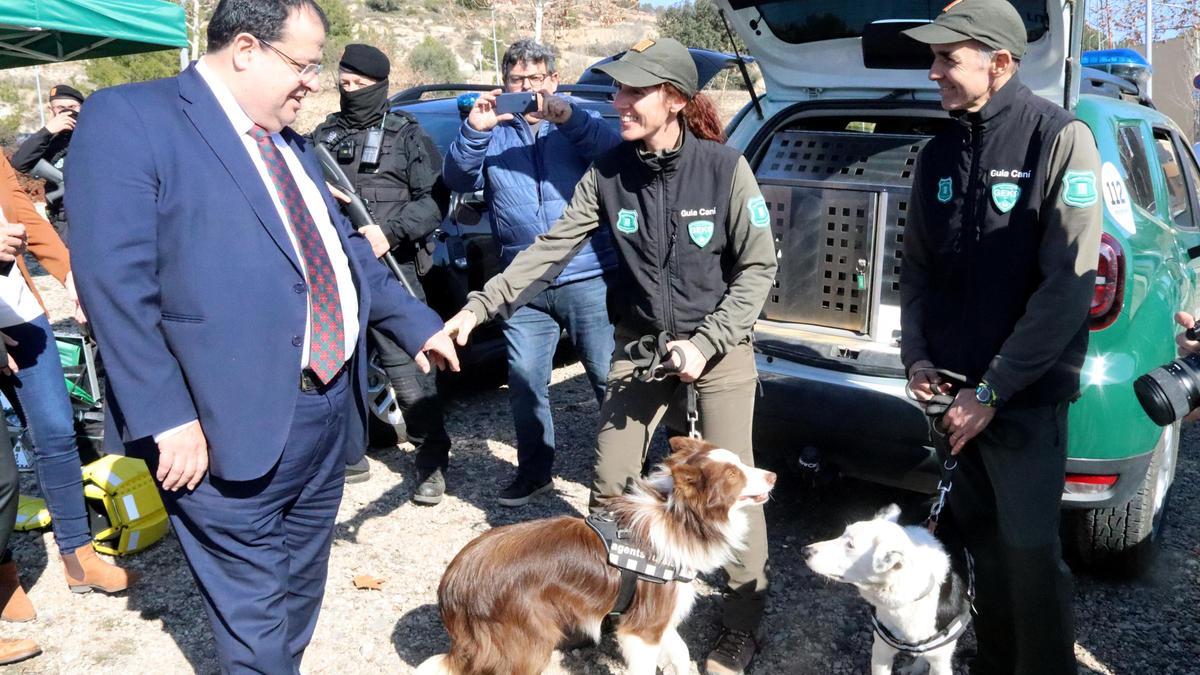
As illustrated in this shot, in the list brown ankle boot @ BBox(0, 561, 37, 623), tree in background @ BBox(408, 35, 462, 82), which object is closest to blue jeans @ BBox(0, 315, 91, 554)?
brown ankle boot @ BBox(0, 561, 37, 623)

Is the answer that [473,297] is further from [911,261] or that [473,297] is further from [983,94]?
[983,94]

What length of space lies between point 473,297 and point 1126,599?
113 inches

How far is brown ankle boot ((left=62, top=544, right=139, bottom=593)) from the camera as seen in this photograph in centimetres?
371

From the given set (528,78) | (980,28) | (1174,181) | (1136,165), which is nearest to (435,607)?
(528,78)

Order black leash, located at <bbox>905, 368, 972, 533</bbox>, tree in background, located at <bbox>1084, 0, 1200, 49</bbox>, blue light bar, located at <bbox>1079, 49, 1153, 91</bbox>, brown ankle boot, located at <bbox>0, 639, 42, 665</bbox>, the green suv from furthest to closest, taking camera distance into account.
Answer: tree in background, located at <bbox>1084, 0, 1200, 49</bbox>
blue light bar, located at <bbox>1079, 49, 1153, 91</bbox>
brown ankle boot, located at <bbox>0, 639, 42, 665</bbox>
the green suv
black leash, located at <bbox>905, 368, 972, 533</bbox>

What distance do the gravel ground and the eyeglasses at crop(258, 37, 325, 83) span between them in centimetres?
215

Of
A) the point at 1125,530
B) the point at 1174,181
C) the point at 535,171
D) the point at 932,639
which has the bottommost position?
the point at 1125,530

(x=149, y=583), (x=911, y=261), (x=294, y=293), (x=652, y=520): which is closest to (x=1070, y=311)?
(x=911, y=261)

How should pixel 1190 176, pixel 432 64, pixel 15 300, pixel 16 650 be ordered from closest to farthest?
1. pixel 16 650
2. pixel 15 300
3. pixel 1190 176
4. pixel 432 64

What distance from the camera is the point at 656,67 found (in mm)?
2863

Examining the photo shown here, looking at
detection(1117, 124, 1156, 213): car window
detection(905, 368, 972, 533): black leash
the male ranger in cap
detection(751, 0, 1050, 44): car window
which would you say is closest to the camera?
the male ranger in cap

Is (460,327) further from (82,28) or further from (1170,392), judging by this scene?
(82,28)

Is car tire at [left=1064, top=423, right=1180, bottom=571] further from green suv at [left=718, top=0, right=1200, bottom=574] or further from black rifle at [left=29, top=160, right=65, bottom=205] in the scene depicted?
black rifle at [left=29, top=160, right=65, bottom=205]

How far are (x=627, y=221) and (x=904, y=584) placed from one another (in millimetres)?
1480
